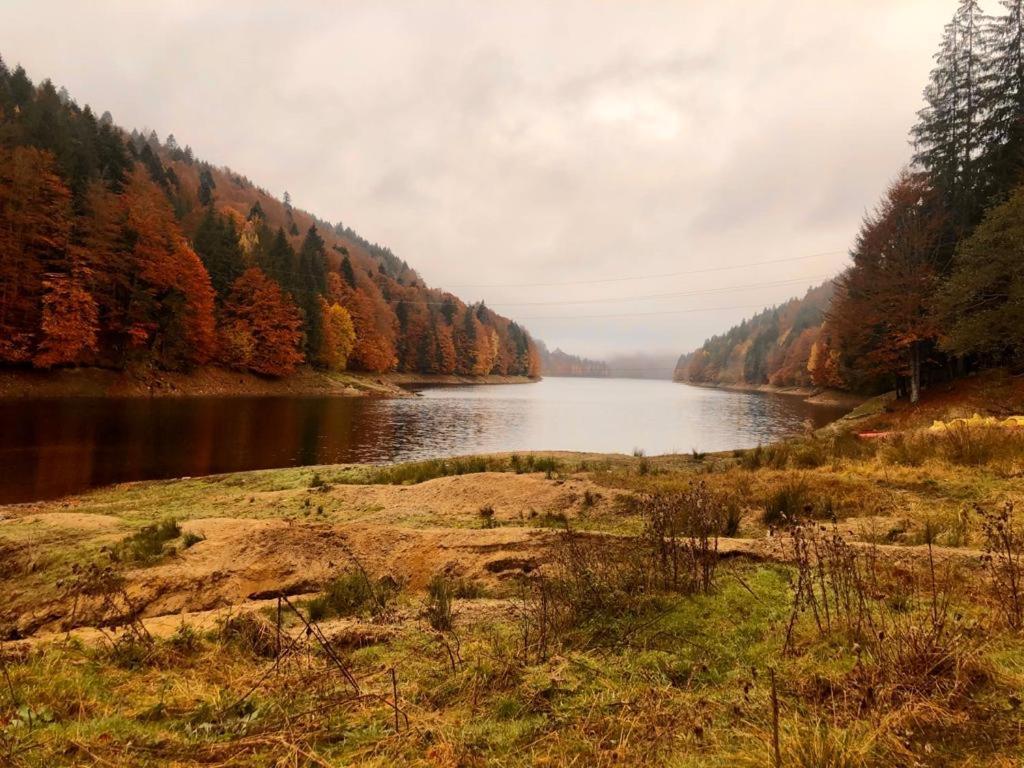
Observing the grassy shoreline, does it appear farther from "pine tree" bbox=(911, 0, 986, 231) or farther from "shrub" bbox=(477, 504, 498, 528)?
"pine tree" bbox=(911, 0, 986, 231)

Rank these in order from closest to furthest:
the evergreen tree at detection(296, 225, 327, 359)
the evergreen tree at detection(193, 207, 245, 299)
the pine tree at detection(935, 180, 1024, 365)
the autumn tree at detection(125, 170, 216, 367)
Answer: the pine tree at detection(935, 180, 1024, 365)
the autumn tree at detection(125, 170, 216, 367)
the evergreen tree at detection(193, 207, 245, 299)
the evergreen tree at detection(296, 225, 327, 359)

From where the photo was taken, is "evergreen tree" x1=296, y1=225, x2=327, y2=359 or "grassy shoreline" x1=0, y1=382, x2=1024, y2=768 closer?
"grassy shoreline" x1=0, y1=382, x2=1024, y2=768

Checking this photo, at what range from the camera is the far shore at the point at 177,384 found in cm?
3481

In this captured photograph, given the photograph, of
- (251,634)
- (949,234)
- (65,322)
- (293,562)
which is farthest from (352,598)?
(65,322)

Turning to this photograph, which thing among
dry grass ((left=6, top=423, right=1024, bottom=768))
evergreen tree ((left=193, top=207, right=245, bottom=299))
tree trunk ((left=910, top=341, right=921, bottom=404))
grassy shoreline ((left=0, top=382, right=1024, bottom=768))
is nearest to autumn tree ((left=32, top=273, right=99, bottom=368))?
evergreen tree ((left=193, top=207, right=245, bottom=299))

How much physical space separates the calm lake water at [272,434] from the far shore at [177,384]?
2.29 m

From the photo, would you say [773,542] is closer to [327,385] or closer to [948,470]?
[948,470]

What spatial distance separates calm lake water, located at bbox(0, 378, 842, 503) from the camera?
723 inches

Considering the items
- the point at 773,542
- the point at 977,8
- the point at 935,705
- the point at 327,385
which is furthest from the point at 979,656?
the point at 327,385

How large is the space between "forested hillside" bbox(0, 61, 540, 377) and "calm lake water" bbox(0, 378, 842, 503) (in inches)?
296

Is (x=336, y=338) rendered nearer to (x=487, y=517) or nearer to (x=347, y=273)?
(x=347, y=273)

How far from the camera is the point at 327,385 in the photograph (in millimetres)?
60312

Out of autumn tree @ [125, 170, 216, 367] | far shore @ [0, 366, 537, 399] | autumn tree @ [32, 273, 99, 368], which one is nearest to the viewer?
far shore @ [0, 366, 537, 399]

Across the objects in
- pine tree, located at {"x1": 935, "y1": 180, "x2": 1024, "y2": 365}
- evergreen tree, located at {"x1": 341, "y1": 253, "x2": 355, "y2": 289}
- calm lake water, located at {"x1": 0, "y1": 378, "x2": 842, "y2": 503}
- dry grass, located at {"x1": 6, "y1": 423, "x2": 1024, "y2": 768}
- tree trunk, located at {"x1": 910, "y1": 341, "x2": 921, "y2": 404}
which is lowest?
calm lake water, located at {"x1": 0, "y1": 378, "x2": 842, "y2": 503}
